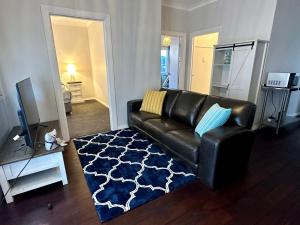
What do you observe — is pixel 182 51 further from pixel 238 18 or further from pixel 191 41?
pixel 238 18

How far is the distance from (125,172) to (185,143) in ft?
2.75

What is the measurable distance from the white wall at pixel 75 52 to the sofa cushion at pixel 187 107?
4849mm

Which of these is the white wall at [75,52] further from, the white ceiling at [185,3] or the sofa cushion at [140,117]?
the sofa cushion at [140,117]

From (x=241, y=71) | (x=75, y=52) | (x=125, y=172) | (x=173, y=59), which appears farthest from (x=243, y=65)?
(x=75, y=52)

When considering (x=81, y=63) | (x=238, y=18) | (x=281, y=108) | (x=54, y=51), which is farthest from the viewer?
(x=81, y=63)

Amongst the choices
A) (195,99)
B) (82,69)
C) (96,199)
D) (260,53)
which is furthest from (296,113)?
(82,69)

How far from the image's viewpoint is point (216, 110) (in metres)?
2.01

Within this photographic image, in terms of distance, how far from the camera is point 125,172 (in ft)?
6.89

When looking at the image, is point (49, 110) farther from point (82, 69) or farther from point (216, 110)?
point (82, 69)

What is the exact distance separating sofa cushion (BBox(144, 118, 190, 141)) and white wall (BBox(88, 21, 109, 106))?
302 centimetres

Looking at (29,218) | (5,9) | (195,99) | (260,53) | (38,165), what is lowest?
(29,218)

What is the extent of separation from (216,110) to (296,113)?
143 inches

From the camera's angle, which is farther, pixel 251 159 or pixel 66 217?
pixel 251 159

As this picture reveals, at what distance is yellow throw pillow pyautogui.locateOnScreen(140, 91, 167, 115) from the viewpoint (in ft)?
10.2
